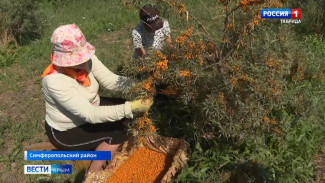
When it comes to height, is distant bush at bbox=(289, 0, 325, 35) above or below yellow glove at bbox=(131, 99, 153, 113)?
above

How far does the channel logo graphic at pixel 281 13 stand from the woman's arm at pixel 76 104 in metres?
1.20

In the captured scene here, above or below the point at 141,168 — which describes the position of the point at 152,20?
above

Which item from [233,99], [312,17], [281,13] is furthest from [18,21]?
[233,99]

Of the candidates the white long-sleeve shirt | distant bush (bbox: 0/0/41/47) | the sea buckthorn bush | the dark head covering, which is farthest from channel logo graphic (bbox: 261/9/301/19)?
distant bush (bbox: 0/0/41/47)

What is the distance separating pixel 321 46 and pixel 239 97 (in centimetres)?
223

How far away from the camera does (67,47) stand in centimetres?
271

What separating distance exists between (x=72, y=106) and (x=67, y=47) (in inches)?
17.7

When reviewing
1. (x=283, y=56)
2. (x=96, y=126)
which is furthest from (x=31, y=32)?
(x=283, y=56)

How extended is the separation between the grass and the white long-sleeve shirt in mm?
418

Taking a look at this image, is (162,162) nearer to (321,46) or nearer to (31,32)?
(321,46)

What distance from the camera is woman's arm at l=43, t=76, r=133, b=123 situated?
9.13 feet

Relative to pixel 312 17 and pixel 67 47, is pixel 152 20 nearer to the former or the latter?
pixel 67 47

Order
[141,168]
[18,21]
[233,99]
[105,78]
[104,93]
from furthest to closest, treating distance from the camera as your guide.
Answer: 1. [18,21]
2. [104,93]
3. [105,78]
4. [141,168]
5. [233,99]

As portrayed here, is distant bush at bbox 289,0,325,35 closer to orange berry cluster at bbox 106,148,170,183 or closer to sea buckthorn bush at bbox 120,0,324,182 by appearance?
sea buckthorn bush at bbox 120,0,324,182
